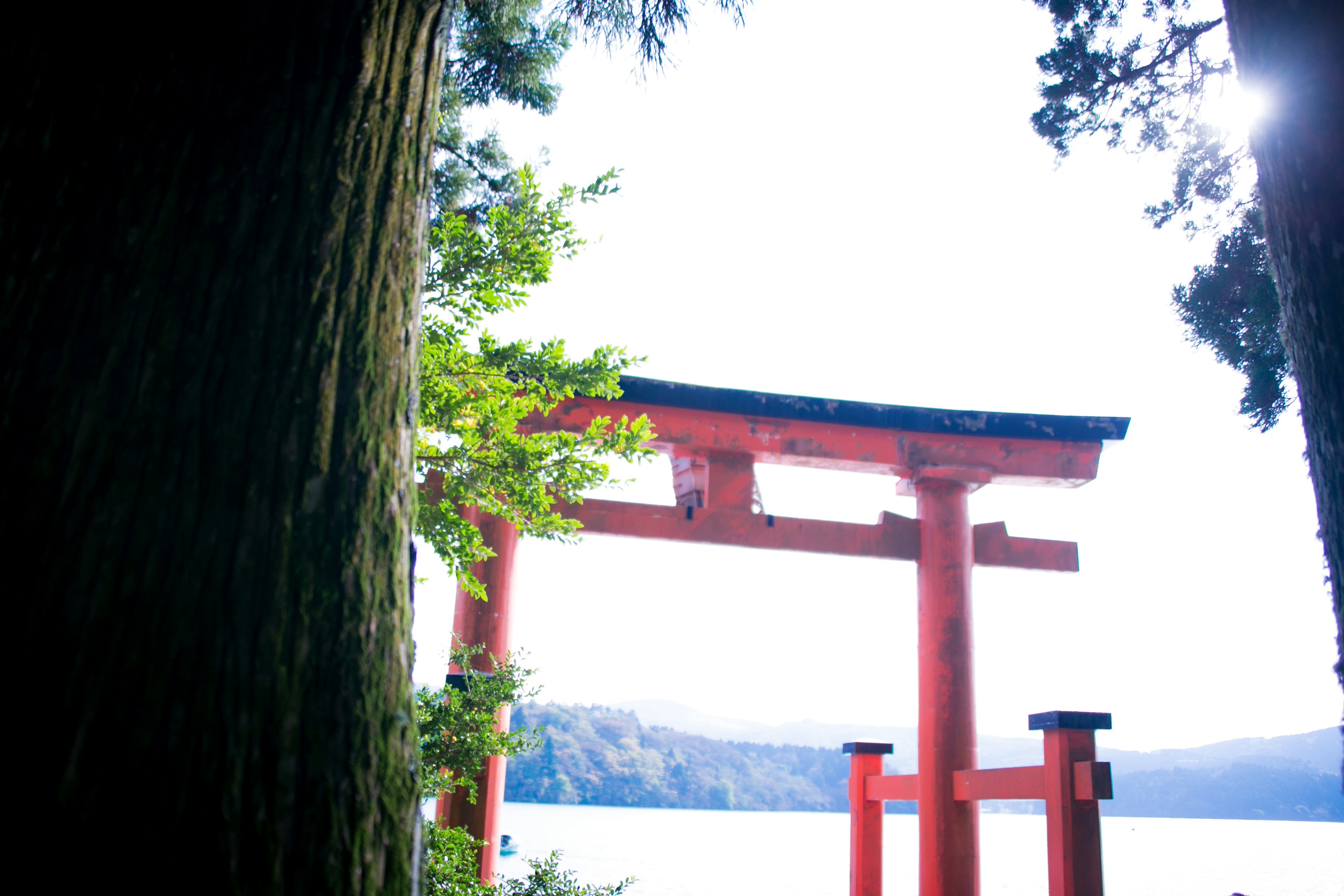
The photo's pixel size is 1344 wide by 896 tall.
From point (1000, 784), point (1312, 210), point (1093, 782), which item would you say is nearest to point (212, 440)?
point (1312, 210)

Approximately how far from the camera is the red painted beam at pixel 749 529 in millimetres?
4730

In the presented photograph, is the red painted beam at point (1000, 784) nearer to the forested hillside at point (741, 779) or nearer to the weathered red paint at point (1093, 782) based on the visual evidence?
the weathered red paint at point (1093, 782)

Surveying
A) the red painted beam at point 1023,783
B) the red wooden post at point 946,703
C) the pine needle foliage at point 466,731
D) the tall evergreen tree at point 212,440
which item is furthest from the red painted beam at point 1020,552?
the tall evergreen tree at point 212,440

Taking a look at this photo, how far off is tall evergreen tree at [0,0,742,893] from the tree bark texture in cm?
132

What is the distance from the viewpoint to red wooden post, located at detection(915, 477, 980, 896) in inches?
170

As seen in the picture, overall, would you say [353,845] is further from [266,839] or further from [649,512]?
[649,512]

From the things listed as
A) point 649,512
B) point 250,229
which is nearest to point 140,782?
point 250,229

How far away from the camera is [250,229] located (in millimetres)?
1021

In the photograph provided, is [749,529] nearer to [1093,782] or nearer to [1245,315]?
[1093,782]

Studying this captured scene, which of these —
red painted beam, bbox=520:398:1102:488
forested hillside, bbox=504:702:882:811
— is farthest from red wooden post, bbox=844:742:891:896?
forested hillside, bbox=504:702:882:811

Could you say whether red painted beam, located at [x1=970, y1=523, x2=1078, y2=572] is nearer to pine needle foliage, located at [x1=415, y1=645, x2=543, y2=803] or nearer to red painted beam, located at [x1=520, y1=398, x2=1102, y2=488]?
red painted beam, located at [x1=520, y1=398, x2=1102, y2=488]

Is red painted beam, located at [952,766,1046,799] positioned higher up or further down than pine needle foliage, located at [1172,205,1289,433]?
further down

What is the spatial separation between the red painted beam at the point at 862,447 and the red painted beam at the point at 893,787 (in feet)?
5.90

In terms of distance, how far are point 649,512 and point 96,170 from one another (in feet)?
12.6
